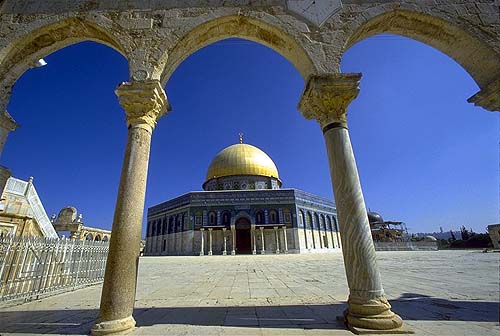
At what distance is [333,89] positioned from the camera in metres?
3.46

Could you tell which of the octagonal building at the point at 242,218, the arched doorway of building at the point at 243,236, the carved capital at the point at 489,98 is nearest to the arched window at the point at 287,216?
the octagonal building at the point at 242,218

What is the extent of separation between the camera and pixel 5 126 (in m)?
3.96

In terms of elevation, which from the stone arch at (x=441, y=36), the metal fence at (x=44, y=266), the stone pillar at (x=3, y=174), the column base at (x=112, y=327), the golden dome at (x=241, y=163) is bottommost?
the column base at (x=112, y=327)

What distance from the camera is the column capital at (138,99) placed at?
11.2ft

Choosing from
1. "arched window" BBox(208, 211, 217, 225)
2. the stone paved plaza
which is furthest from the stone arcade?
"arched window" BBox(208, 211, 217, 225)

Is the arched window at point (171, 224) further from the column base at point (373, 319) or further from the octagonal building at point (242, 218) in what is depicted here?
the column base at point (373, 319)

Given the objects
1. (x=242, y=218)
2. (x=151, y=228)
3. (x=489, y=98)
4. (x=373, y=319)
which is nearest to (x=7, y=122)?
(x=373, y=319)

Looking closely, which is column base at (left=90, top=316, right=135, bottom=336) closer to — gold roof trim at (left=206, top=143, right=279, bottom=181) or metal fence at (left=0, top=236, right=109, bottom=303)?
metal fence at (left=0, top=236, right=109, bottom=303)

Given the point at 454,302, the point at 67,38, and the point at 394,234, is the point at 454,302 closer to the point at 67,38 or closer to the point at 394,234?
the point at 67,38

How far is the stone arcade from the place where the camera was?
3400 mm

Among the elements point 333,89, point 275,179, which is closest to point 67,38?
point 333,89

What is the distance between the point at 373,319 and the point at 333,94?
9.18 feet

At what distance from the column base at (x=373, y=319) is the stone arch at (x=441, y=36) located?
3600mm

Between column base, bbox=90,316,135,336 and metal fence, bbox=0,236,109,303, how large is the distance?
12.4 feet
